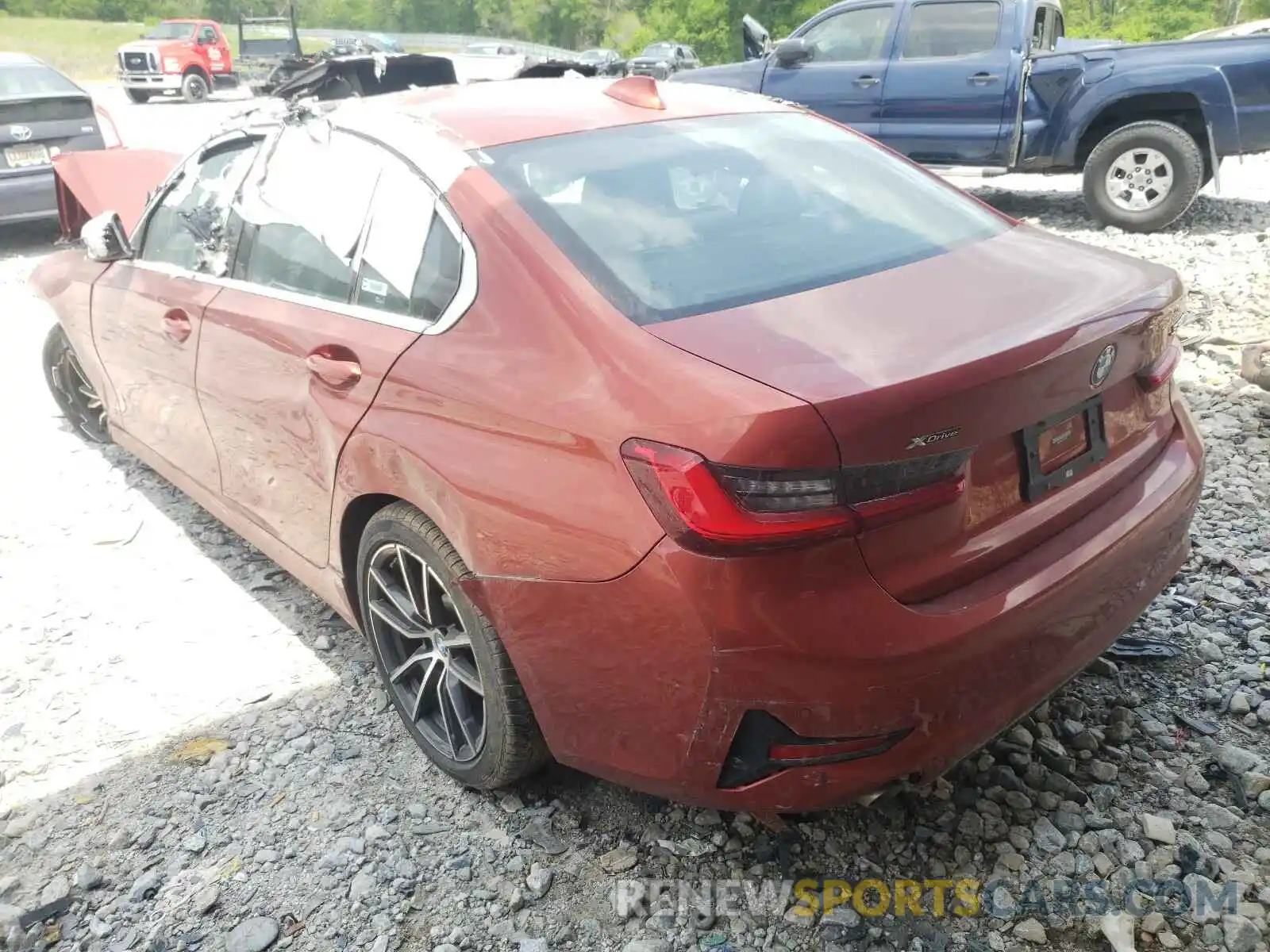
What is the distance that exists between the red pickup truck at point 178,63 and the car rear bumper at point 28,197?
21479 mm

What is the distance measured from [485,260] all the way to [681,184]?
60 centimetres

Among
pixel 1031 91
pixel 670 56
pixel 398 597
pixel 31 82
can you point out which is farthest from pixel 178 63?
pixel 398 597

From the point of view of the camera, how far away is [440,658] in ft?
8.22

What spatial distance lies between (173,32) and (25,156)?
77.3ft

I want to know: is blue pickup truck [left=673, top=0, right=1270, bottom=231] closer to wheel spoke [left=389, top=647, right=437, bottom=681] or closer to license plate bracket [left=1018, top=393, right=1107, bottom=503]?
license plate bracket [left=1018, top=393, right=1107, bottom=503]

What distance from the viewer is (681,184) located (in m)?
2.49

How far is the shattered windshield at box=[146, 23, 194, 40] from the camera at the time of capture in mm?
27875

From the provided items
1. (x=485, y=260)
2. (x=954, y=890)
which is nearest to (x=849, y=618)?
(x=954, y=890)

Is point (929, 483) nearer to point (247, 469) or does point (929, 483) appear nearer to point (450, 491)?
point (450, 491)

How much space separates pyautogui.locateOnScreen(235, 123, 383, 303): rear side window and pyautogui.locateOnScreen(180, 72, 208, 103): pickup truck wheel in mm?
28184

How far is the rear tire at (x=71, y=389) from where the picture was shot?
4760 mm

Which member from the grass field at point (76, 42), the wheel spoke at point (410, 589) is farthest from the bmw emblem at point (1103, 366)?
the grass field at point (76, 42)

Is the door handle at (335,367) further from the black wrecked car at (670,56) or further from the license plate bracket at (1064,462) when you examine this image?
the black wrecked car at (670,56)

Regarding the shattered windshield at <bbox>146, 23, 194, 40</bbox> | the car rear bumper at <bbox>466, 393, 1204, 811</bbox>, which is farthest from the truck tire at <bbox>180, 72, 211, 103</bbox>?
the car rear bumper at <bbox>466, 393, 1204, 811</bbox>
